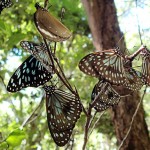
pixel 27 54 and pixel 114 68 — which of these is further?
pixel 27 54

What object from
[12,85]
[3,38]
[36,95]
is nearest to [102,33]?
[36,95]

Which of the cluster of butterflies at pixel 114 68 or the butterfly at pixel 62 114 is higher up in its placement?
the cluster of butterflies at pixel 114 68

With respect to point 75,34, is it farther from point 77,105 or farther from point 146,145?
point 77,105

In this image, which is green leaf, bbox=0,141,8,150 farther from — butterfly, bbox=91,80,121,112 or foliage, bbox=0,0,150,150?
foliage, bbox=0,0,150,150

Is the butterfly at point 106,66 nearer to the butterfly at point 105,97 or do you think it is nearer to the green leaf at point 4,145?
the butterfly at point 105,97

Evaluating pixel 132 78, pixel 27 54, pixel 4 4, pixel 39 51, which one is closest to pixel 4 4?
pixel 4 4

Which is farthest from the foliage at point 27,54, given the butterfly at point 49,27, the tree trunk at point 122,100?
the butterfly at point 49,27

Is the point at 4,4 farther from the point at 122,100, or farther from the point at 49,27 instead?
the point at 122,100
